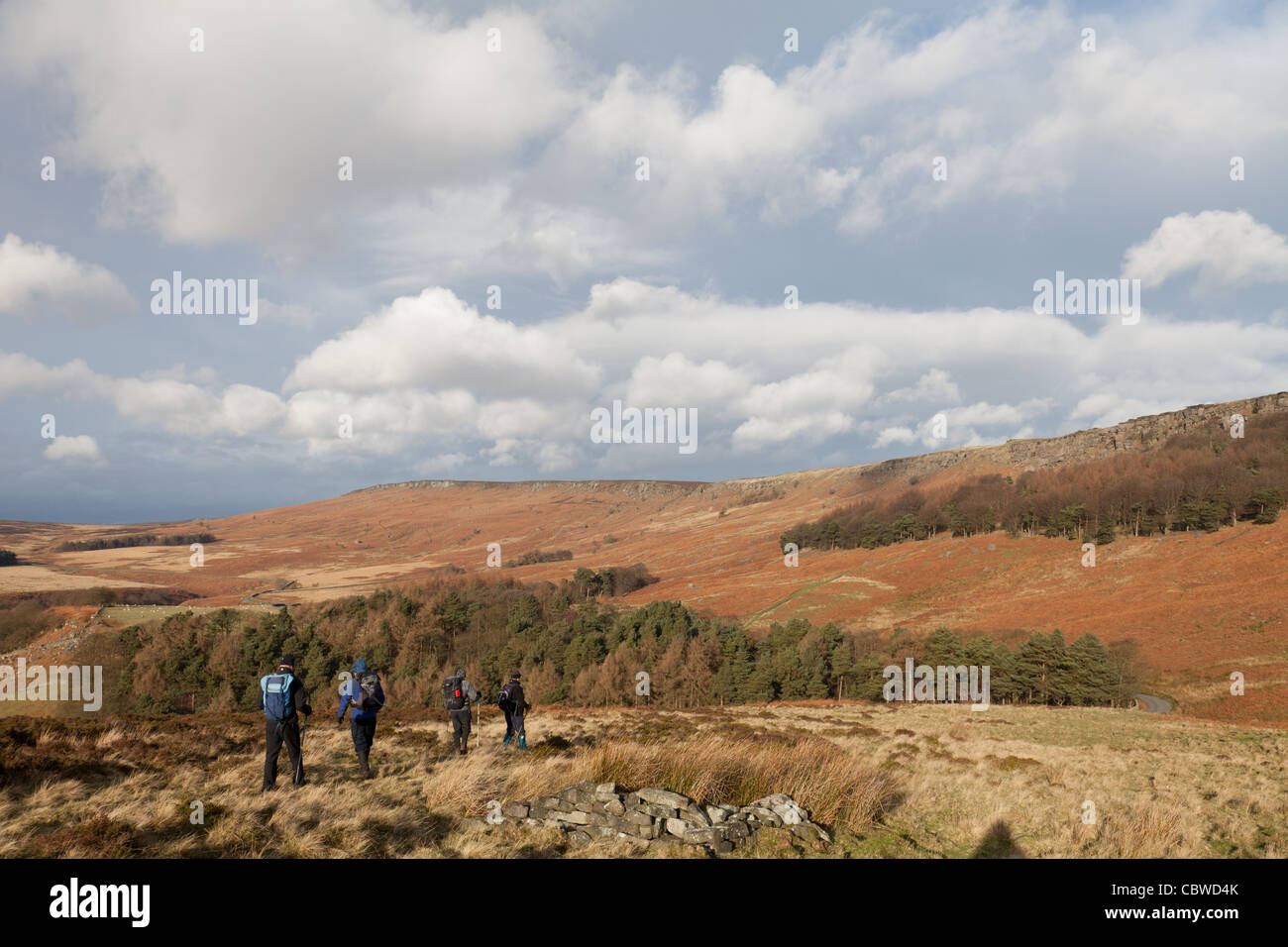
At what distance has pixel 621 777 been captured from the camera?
9508mm

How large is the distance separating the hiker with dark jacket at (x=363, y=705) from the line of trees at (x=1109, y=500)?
124m

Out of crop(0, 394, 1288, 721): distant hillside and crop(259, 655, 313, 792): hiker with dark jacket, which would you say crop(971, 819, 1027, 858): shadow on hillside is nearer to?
crop(259, 655, 313, 792): hiker with dark jacket

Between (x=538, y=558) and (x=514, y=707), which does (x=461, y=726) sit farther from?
(x=538, y=558)

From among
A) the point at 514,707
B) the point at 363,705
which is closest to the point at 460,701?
the point at 514,707

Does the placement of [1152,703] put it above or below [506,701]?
below

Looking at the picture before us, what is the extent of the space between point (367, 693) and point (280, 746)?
153 cm

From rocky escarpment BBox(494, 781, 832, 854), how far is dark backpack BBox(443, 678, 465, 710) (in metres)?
5.50

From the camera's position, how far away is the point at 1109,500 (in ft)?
357

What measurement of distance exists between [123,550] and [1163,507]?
917 feet

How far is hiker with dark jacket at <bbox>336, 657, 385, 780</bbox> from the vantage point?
35.6 ft

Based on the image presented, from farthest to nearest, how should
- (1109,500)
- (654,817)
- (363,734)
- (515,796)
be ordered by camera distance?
(1109,500) < (363,734) < (515,796) < (654,817)

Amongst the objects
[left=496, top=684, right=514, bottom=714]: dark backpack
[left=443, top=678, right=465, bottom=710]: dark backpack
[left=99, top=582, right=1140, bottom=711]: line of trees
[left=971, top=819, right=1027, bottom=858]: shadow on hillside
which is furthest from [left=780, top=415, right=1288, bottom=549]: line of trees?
[left=443, top=678, right=465, bottom=710]: dark backpack
